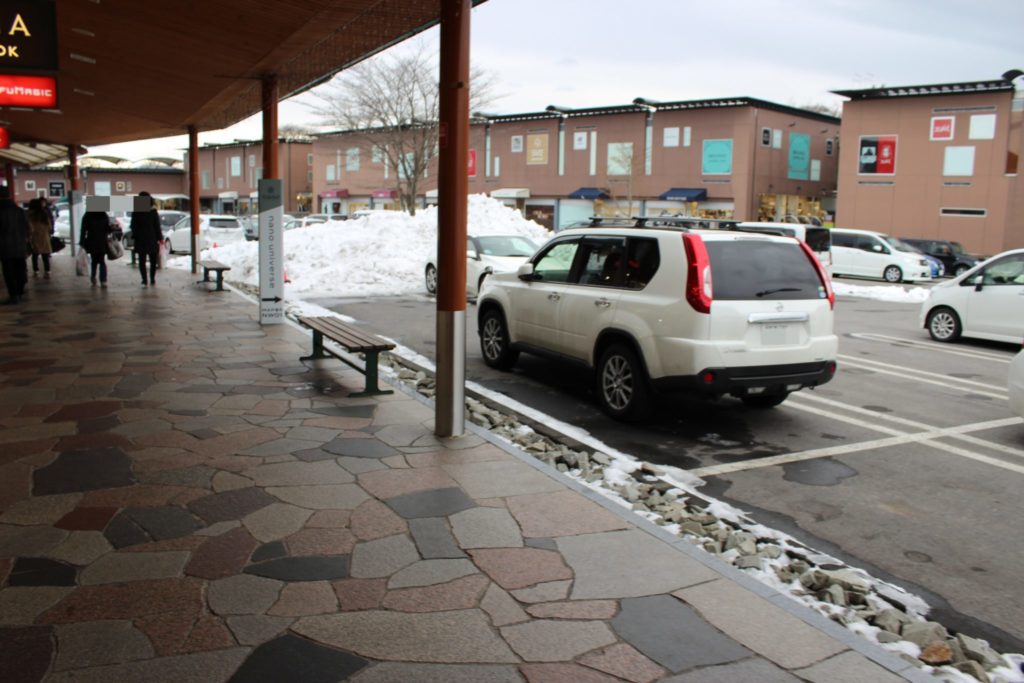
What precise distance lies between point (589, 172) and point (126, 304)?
131 feet

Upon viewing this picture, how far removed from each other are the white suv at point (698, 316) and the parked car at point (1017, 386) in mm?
1455

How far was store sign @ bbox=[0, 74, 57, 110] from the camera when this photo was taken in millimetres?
9383

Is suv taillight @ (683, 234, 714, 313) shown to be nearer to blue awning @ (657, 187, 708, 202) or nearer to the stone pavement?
the stone pavement

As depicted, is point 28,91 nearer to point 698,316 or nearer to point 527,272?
point 527,272

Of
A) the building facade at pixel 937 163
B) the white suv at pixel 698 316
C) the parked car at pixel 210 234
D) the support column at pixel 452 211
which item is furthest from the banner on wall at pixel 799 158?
the support column at pixel 452 211

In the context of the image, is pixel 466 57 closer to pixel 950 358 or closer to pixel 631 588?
pixel 631 588

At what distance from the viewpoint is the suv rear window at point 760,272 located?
708cm

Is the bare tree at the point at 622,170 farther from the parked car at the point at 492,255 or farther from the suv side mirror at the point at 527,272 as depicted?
the suv side mirror at the point at 527,272

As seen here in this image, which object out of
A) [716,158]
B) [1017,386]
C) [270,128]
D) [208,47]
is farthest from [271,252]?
[716,158]

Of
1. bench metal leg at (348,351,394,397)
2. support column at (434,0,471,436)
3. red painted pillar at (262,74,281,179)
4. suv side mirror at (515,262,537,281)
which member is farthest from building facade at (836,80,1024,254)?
support column at (434,0,471,436)

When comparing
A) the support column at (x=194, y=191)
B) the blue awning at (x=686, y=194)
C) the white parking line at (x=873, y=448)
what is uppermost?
the blue awning at (x=686, y=194)

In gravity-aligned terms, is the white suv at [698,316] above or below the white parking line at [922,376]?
above

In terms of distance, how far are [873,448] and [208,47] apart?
9059mm

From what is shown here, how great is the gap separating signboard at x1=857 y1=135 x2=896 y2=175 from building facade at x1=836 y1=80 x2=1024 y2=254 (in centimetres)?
5
